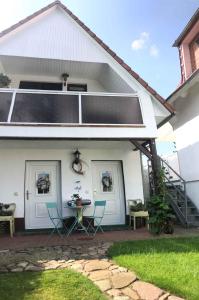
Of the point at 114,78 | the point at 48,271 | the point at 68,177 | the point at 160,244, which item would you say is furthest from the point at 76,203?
the point at 114,78

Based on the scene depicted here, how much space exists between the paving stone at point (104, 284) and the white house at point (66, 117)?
4285 millimetres

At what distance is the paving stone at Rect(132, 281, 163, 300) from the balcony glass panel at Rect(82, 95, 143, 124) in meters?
4.78

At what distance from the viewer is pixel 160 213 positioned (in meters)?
7.32

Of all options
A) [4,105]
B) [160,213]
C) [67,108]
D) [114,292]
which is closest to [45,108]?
[67,108]

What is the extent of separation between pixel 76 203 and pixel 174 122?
5.54 m

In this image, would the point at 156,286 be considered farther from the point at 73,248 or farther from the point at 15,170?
the point at 15,170

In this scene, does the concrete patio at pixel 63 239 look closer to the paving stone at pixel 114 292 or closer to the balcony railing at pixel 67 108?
the paving stone at pixel 114 292

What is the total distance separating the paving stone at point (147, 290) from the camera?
3.49 metres

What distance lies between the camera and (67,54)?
8742 millimetres

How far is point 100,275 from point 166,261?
4.04 feet

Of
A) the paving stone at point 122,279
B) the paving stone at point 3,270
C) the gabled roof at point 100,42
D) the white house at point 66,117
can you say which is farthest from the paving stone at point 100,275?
the gabled roof at point 100,42

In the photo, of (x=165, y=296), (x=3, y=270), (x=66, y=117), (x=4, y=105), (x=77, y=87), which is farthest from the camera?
(x=77, y=87)

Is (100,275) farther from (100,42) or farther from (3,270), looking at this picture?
(100,42)

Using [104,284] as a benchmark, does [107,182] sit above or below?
above
